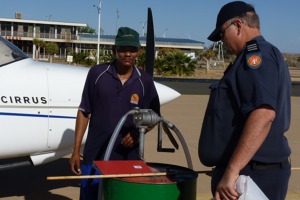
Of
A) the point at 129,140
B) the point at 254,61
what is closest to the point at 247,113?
the point at 254,61

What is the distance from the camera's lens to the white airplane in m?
4.45

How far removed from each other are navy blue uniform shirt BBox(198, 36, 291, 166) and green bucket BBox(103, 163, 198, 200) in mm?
247

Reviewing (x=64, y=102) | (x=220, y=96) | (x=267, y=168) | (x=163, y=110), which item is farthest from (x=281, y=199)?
(x=163, y=110)

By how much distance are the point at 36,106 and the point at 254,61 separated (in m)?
2.68

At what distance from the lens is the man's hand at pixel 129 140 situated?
362 cm

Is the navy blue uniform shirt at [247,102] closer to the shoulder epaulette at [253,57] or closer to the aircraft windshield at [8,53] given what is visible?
the shoulder epaulette at [253,57]

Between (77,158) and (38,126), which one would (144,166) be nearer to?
(77,158)

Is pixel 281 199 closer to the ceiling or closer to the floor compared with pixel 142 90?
closer to the floor

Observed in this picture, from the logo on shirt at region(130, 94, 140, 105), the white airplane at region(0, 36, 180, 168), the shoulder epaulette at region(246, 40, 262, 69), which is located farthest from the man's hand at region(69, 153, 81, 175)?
the shoulder epaulette at region(246, 40, 262, 69)

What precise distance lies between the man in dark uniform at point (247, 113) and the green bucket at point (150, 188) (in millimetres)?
201

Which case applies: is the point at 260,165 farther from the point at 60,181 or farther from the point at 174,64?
the point at 174,64

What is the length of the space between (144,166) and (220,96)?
77 centimetres

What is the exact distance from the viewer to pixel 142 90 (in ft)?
12.2

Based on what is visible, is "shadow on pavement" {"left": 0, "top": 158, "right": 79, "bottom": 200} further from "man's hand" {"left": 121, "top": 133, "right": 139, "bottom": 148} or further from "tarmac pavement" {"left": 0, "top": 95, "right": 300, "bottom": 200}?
"man's hand" {"left": 121, "top": 133, "right": 139, "bottom": 148}
